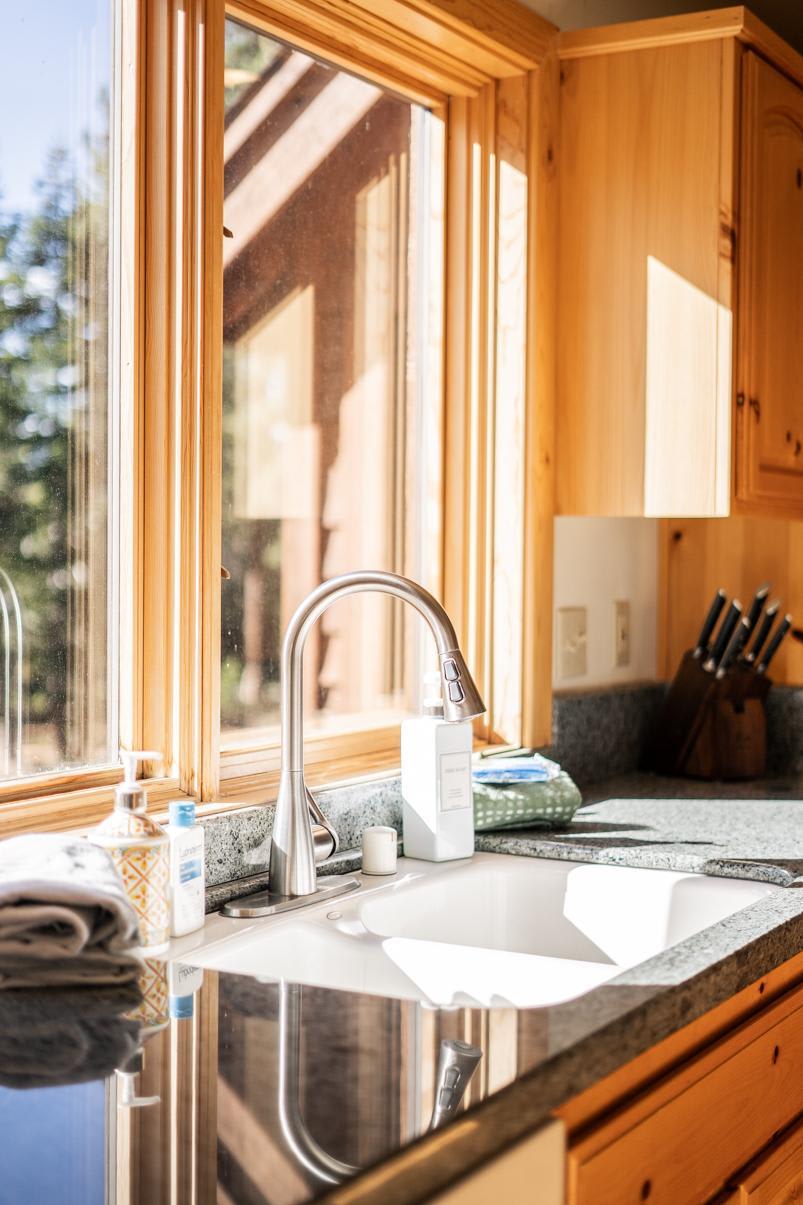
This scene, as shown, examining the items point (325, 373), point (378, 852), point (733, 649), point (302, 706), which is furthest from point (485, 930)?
point (733, 649)

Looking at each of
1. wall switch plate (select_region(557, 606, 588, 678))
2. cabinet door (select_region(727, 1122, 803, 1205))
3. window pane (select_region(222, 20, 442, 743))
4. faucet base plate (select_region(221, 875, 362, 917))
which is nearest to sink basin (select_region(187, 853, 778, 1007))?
faucet base plate (select_region(221, 875, 362, 917))

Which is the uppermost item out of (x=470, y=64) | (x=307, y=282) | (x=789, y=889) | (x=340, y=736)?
(x=470, y=64)

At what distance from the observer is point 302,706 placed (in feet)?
4.96

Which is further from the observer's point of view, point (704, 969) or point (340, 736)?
point (340, 736)

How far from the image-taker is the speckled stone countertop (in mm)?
1711

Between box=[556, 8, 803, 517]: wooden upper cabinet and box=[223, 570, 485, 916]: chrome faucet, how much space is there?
713 millimetres

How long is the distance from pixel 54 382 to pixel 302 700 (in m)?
0.44

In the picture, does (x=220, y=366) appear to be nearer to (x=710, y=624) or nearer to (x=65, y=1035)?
(x=65, y=1035)

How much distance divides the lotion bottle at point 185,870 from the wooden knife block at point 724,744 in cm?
126

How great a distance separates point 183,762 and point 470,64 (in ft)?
3.85

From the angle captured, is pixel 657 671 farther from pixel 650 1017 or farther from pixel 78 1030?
pixel 78 1030

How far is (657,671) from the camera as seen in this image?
270 cm

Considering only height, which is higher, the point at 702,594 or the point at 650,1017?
the point at 702,594

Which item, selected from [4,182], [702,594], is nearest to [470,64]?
[4,182]
